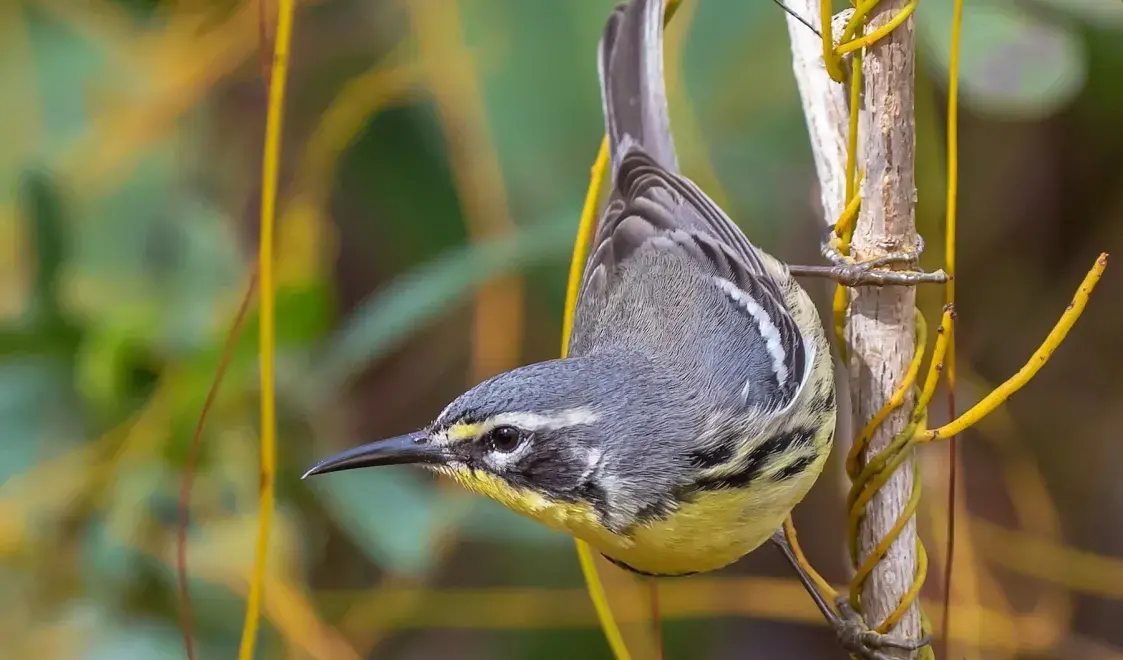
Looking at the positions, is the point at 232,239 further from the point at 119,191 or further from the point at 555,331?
the point at 555,331

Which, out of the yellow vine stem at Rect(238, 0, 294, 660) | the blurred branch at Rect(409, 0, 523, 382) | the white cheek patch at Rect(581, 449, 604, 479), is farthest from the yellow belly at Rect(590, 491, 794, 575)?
the blurred branch at Rect(409, 0, 523, 382)

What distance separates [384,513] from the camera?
2229 mm

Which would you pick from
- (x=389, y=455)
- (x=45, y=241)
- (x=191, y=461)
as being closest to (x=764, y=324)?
(x=389, y=455)

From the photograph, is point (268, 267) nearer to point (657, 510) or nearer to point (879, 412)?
point (657, 510)

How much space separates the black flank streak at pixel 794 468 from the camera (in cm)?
163

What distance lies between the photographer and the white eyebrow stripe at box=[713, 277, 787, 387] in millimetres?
1801

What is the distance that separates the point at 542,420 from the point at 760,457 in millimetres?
325

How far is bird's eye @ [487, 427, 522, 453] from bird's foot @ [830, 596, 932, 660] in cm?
54

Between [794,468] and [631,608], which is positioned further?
[631,608]

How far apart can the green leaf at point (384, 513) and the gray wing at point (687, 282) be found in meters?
0.49

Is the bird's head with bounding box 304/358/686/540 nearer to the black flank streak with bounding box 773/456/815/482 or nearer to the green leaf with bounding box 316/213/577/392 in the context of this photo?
the black flank streak with bounding box 773/456/815/482

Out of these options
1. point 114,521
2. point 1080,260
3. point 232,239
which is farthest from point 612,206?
point 1080,260

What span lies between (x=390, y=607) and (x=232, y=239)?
1.01 meters

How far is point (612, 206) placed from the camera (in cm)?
220
